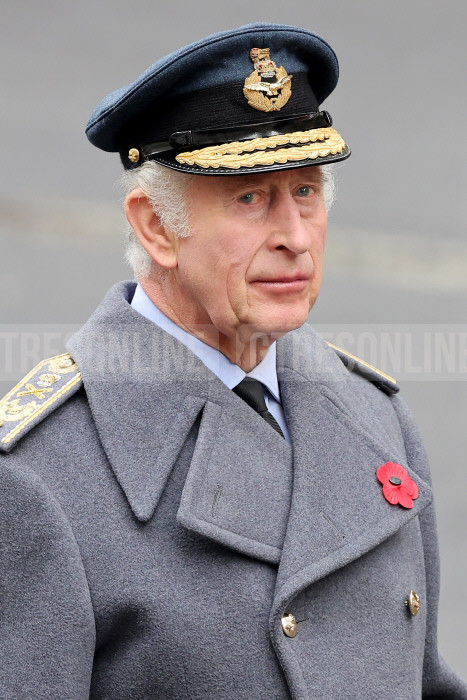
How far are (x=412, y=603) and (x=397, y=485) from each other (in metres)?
0.22

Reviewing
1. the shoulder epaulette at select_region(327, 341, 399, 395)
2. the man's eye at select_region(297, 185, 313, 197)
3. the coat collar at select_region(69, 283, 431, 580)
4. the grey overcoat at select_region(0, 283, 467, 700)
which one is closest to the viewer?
the grey overcoat at select_region(0, 283, 467, 700)

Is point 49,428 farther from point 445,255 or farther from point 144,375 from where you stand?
point 445,255

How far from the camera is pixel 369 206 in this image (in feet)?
18.1

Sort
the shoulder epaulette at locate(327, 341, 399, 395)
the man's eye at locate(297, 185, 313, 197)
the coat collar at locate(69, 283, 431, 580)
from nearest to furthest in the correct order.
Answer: the coat collar at locate(69, 283, 431, 580)
the man's eye at locate(297, 185, 313, 197)
the shoulder epaulette at locate(327, 341, 399, 395)

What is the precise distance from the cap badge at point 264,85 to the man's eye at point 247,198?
0.52 ft

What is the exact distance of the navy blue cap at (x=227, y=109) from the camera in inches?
85.0

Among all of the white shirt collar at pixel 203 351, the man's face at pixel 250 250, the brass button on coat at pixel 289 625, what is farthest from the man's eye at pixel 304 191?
the brass button on coat at pixel 289 625

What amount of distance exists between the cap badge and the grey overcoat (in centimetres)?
46

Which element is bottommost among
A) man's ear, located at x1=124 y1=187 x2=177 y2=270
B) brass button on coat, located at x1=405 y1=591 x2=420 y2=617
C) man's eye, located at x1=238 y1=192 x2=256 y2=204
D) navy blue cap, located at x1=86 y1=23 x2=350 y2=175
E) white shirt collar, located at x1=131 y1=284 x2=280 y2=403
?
brass button on coat, located at x1=405 y1=591 x2=420 y2=617

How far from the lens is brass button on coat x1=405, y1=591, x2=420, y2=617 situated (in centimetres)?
228

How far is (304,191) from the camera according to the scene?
2264 millimetres

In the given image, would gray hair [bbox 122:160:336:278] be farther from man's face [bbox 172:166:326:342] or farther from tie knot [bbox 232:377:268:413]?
tie knot [bbox 232:377:268:413]

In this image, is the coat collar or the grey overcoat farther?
the coat collar

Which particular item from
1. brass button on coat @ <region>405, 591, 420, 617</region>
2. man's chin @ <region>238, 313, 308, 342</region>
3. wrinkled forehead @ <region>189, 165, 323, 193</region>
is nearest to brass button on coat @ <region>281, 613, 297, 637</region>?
brass button on coat @ <region>405, 591, 420, 617</region>
